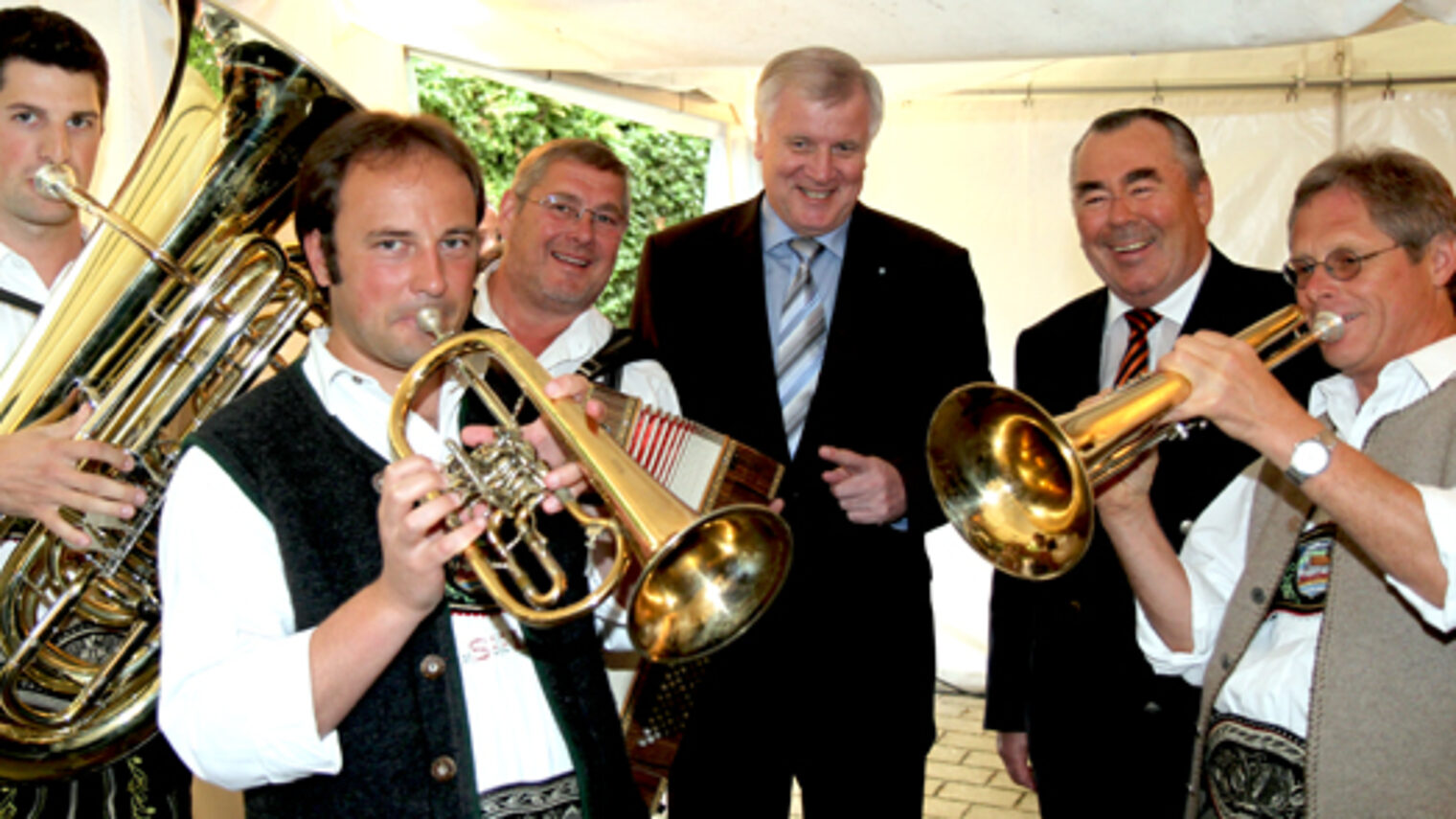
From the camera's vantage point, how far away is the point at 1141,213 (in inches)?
137

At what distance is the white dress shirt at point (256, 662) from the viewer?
1.93 meters

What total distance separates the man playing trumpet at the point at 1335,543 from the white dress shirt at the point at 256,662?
4.59ft

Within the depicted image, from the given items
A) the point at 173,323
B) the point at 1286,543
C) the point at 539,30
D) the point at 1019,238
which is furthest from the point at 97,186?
the point at 1019,238

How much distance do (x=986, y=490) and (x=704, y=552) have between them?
2.90 feet

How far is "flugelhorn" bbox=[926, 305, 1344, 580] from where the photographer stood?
2.47 metres

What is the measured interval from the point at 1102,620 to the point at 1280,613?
0.73m

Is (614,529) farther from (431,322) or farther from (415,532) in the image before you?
(431,322)

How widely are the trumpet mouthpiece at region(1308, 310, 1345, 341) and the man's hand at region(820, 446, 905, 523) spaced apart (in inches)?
47.6

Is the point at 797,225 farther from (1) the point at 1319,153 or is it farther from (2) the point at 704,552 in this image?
(1) the point at 1319,153

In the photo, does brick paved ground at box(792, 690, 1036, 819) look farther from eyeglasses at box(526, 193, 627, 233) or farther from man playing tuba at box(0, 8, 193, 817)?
man playing tuba at box(0, 8, 193, 817)

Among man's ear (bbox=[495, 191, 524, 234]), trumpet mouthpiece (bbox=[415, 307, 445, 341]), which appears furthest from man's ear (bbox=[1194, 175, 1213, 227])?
trumpet mouthpiece (bbox=[415, 307, 445, 341])

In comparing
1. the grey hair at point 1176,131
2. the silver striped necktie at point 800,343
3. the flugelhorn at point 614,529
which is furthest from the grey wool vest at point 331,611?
the grey hair at point 1176,131

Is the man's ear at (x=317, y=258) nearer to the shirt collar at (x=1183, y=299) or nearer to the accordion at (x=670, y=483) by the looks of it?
the accordion at (x=670, y=483)

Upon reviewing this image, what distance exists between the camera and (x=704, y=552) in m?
2.22
